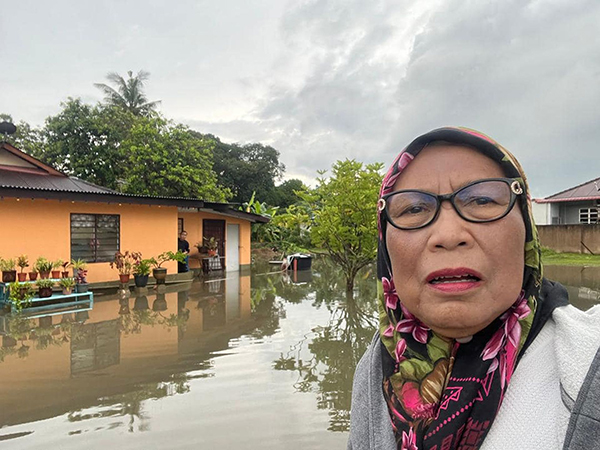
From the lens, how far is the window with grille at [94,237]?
1105 centimetres

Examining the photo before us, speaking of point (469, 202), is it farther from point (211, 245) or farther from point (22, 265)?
point (211, 245)

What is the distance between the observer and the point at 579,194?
24.8 m

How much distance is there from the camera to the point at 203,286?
12328 millimetres

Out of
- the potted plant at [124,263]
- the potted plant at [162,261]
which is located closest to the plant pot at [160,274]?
the potted plant at [162,261]

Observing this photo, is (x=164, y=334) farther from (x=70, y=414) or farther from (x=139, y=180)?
(x=139, y=180)

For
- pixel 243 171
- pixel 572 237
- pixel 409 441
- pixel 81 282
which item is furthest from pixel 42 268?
pixel 243 171

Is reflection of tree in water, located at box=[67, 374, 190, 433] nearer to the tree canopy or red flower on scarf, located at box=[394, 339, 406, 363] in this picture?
red flower on scarf, located at box=[394, 339, 406, 363]

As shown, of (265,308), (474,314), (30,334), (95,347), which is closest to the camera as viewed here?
(474,314)

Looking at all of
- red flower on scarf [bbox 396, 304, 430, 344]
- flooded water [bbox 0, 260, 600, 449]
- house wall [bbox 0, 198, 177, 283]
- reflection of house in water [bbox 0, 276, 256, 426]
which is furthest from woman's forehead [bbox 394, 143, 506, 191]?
house wall [bbox 0, 198, 177, 283]

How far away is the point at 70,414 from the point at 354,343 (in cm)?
382

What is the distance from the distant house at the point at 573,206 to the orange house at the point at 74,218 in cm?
2158

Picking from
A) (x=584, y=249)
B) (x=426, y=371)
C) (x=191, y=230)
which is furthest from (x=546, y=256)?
(x=426, y=371)

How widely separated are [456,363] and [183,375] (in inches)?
176

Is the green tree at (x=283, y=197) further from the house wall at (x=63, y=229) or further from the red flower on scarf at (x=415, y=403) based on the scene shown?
the red flower on scarf at (x=415, y=403)
